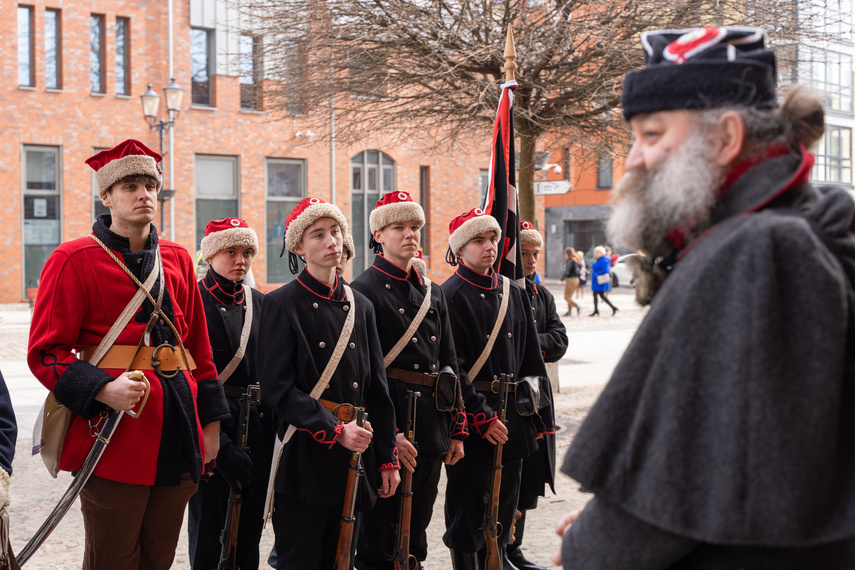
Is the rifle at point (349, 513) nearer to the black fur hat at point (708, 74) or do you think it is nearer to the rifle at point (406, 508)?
the rifle at point (406, 508)

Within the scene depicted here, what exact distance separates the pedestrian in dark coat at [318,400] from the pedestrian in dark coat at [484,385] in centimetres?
78

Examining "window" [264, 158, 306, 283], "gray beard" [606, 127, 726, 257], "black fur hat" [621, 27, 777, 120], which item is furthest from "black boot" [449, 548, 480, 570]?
"window" [264, 158, 306, 283]

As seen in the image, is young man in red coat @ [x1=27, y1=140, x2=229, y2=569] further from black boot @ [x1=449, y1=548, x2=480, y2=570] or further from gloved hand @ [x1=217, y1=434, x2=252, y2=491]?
black boot @ [x1=449, y1=548, x2=480, y2=570]

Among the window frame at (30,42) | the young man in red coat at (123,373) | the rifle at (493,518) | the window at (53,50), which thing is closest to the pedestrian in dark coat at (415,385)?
the rifle at (493,518)

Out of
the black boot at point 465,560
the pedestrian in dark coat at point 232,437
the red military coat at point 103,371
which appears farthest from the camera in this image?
the black boot at point 465,560

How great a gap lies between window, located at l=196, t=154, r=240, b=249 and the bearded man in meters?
24.0

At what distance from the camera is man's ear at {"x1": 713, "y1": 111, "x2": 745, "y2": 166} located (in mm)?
1741

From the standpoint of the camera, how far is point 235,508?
4293 millimetres

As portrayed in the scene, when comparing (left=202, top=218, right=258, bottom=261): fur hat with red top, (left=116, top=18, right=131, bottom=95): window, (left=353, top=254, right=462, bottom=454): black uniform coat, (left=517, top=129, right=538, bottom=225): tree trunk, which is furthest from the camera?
(left=116, top=18, right=131, bottom=95): window

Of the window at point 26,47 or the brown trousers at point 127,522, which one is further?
the window at point 26,47

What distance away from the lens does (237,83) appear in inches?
997

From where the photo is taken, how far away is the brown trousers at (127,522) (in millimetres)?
3328

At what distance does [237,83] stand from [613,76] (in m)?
18.4

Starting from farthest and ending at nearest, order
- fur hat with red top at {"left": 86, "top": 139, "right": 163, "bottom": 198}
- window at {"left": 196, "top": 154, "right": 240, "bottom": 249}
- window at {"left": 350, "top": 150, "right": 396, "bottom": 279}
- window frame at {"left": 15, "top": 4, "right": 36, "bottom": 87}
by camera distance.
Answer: window at {"left": 350, "top": 150, "right": 396, "bottom": 279}
window at {"left": 196, "top": 154, "right": 240, "bottom": 249}
window frame at {"left": 15, "top": 4, "right": 36, "bottom": 87}
fur hat with red top at {"left": 86, "top": 139, "right": 163, "bottom": 198}
